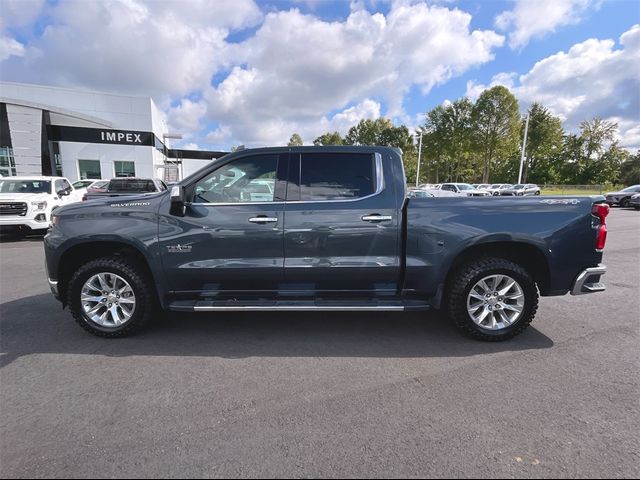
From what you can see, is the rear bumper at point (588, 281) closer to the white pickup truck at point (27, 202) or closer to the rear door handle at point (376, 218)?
the rear door handle at point (376, 218)

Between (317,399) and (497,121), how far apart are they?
46.7 meters

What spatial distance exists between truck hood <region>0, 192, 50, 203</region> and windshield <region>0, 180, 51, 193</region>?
45 cm

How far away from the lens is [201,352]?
3.46 metres

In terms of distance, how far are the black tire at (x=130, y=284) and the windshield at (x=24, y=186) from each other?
28.6 ft

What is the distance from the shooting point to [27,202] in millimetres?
9312

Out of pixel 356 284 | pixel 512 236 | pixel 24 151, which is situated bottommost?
pixel 356 284

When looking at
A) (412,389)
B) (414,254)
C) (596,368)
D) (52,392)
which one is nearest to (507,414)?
(412,389)

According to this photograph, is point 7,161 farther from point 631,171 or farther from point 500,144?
point 631,171

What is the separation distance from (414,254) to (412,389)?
1.32m

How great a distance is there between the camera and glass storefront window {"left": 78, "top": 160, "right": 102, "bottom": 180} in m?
28.9

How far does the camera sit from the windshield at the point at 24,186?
10078 mm

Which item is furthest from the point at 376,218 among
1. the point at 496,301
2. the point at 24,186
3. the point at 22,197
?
the point at 24,186

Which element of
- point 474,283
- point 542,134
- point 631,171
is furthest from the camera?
point 631,171

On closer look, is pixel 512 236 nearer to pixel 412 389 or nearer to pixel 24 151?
pixel 412 389
